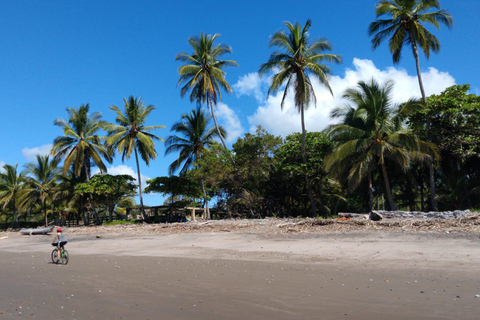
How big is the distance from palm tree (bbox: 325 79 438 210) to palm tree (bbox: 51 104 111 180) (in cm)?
2168

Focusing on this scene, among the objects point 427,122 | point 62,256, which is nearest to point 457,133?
point 427,122

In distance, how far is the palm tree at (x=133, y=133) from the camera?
3100cm

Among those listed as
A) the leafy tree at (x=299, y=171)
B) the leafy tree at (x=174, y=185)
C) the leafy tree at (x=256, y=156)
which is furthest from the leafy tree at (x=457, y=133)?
the leafy tree at (x=174, y=185)

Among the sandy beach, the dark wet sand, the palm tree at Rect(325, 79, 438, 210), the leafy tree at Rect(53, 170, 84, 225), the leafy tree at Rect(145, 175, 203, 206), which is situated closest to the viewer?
the dark wet sand

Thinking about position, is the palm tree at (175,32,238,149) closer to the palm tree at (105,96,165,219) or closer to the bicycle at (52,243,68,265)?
the palm tree at (105,96,165,219)

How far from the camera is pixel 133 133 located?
1249 inches

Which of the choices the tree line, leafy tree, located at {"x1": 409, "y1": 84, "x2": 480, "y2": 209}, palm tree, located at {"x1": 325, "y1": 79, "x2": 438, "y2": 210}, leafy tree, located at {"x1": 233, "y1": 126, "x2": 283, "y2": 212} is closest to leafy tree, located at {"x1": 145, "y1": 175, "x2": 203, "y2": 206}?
the tree line

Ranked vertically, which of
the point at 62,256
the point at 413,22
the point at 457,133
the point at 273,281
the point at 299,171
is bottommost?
the point at 273,281

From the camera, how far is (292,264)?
29.6ft

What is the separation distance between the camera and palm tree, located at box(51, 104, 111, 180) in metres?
32.0

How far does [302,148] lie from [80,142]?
2021 centimetres

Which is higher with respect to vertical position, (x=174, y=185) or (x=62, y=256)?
(x=174, y=185)

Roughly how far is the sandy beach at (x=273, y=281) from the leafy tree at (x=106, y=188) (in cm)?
1860

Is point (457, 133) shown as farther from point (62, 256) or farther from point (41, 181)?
point (41, 181)
